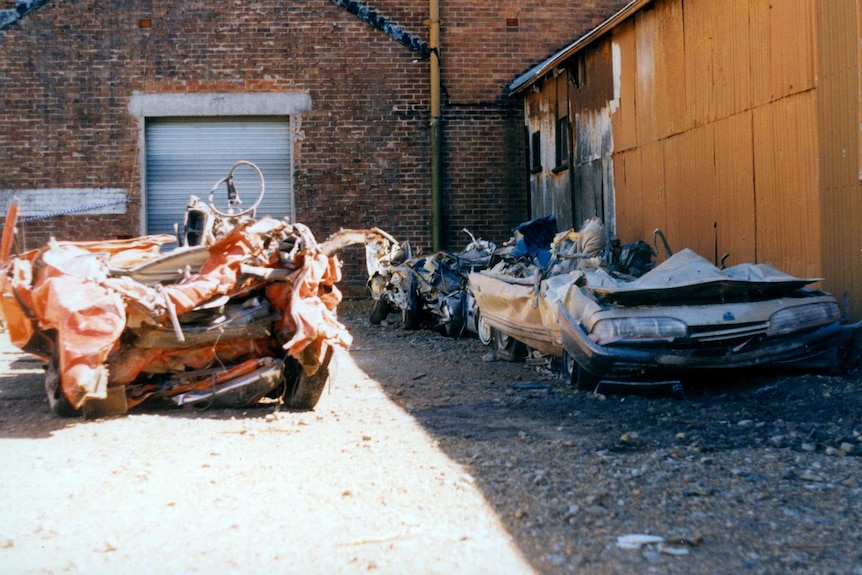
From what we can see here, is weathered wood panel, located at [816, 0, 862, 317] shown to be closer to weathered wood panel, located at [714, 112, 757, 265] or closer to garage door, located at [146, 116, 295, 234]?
weathered wood panel, located at [714, 112, 757, 265]

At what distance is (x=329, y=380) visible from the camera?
735 centimetres

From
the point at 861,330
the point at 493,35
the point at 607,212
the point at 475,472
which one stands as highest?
the point at 493,35

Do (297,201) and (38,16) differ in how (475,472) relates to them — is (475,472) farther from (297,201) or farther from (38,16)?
(38,16)

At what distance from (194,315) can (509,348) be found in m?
4.28

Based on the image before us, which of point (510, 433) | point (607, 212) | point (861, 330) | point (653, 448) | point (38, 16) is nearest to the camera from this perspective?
point (653, 448)

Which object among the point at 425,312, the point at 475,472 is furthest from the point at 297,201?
the point at 475,472

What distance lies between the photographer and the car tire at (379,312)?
1495cm

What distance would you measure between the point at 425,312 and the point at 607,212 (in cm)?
294

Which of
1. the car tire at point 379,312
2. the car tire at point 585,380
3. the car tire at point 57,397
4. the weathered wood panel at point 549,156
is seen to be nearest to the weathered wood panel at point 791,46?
the car tire at point 585,380

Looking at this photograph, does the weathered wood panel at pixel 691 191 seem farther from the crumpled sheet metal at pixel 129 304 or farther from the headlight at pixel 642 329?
the crumpled sheet metal at pixel 129 304

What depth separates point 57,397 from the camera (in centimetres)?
677

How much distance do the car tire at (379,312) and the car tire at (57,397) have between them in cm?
823

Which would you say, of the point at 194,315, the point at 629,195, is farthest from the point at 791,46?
the point at 194,315

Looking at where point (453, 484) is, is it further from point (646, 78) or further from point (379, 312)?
point (379, 312)
